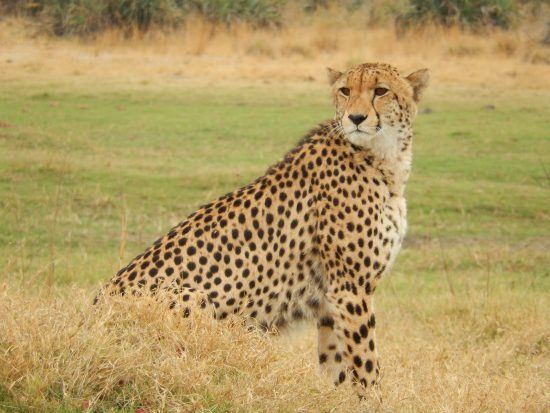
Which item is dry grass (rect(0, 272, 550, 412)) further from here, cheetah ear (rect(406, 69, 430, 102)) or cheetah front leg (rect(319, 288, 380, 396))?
cheetah ear (rect(406, 69, 430, 102))

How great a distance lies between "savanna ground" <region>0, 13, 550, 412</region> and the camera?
3508 millimetres

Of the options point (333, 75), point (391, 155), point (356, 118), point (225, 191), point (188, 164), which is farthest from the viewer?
point (188, 164)

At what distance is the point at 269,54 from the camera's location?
13141 mm

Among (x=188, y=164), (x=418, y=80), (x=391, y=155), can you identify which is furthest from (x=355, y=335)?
(x=188, y=164)

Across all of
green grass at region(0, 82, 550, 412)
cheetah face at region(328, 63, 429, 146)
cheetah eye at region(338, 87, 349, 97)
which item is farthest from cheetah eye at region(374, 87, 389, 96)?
green grass at region(0, 82, 550, 412)

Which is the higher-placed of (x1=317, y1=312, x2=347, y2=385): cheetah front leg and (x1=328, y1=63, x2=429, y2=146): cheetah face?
(x1=328, y1=63, x2=429, y2=146): cheetah face

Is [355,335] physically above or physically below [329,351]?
above

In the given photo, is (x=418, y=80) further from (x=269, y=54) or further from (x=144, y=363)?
(x=269, y=54)

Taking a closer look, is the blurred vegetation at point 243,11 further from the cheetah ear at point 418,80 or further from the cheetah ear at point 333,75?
the cheetah ear at point 418,80

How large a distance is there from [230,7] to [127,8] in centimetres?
155

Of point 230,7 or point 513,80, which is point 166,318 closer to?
point 513,80

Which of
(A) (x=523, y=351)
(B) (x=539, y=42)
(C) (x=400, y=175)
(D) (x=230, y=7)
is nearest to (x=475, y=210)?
(A) (x=523, y=351)

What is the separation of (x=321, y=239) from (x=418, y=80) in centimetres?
63

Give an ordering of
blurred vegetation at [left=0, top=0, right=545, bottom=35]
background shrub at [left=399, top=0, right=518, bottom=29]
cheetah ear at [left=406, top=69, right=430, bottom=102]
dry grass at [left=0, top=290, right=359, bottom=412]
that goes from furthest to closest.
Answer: background shrub at [left=399, top=0, right=518, bottom=29] → blurred vegetation at [left=0, top=0, right=545, bottom=35] → cheetah ear at [left=406, top=69, right=430, bottom=102] → dry grass at [left=0, top=290, right=359, bottom=412]
